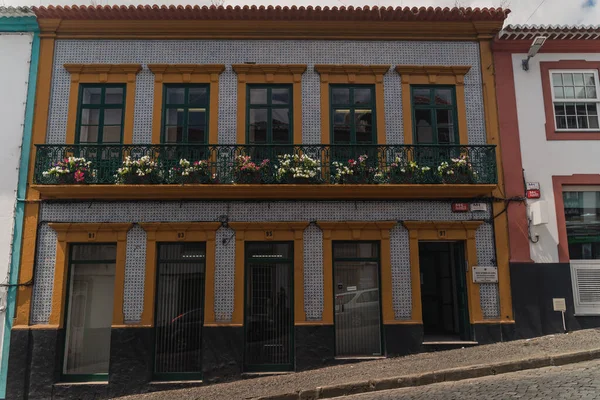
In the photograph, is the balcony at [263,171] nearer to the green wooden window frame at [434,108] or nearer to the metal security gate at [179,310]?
the green wooden window frame at [434,108]

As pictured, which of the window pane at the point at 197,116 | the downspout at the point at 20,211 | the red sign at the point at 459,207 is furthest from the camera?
the window pane at the point at 197,116

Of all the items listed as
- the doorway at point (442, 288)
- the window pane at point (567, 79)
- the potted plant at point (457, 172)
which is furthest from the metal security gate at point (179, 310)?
the window pane at point (567, 79)

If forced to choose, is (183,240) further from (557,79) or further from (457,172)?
(557,79)

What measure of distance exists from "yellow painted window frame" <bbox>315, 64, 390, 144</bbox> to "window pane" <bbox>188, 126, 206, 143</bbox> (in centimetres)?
223

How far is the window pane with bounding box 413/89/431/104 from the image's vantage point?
9.00 m

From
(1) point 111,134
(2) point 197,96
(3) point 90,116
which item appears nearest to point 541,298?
(2) point 197,96

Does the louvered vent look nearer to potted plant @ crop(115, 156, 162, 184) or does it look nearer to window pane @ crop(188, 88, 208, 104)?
window pane @ crop(188, 88, 208, 104)

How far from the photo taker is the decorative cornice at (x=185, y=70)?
8.83 metres

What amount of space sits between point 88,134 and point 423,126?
6146 millimetres

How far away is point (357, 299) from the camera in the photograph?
27.7 ft

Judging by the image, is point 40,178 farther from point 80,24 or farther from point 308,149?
point 308,149

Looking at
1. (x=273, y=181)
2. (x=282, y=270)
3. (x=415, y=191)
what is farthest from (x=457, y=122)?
(x=282, y=270)

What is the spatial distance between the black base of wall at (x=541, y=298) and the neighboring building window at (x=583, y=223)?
1.62ft

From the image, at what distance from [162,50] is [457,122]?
5627 millimetres
